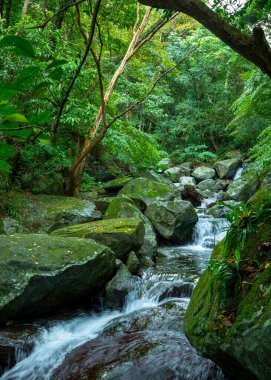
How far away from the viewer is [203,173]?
56.6ft

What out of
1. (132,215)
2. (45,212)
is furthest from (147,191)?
(45,212)

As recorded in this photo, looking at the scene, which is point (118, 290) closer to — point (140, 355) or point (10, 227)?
point (140, 355)

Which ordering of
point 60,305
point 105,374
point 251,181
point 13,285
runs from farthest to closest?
point 251,181
point 60,305
point 13,285
point 105,374

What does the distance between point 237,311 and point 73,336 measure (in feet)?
9.97

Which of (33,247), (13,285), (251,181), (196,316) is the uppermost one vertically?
(251,181)

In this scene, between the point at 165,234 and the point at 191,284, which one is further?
the point at 165,234

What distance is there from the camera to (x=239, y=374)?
242cm

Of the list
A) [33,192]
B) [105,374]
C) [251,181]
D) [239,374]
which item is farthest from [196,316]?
[251,181]

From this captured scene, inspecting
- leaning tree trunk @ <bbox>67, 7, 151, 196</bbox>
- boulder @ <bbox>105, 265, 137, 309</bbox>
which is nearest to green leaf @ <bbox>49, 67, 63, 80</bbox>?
boulder @ <bbox>105, 265, 137, 309</bbox>

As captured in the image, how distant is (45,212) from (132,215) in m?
2.22

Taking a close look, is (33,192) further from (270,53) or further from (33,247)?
(270,53)

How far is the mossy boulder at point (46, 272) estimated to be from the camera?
4.42m

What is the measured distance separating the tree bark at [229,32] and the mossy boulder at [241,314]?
4.32ft

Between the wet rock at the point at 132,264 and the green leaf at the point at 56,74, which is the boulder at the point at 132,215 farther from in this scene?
the green leaf at the point at 56,74
